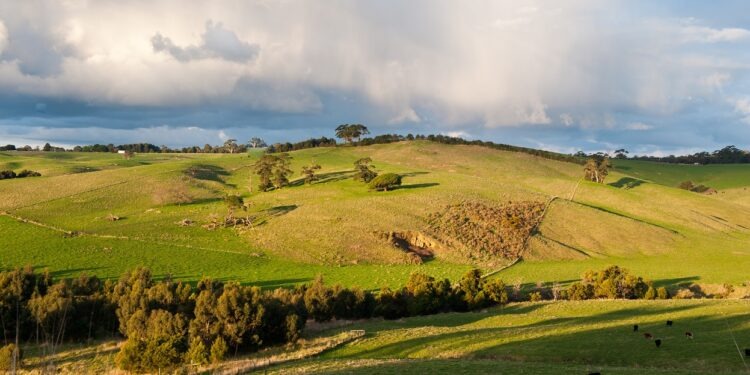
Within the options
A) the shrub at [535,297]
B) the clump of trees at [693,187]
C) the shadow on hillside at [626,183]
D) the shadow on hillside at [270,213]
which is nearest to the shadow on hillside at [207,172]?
the shadow on hillside at [270,213]

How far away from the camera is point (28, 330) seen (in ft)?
147

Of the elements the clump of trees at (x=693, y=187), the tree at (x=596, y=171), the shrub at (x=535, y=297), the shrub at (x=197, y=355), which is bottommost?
the shrub at (x=535, y=297)

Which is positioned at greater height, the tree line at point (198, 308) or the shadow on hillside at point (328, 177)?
the shadow on hillside at point (328, 177)

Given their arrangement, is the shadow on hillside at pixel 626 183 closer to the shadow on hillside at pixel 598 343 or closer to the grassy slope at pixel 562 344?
the grassy slope at pixel 562 344

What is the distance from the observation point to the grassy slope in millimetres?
26391

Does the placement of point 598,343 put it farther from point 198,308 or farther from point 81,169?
point 81,169

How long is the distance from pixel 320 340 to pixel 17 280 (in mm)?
29778

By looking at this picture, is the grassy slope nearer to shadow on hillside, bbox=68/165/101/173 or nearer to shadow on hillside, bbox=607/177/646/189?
shadow on hillside, bbox=607/177/646/189

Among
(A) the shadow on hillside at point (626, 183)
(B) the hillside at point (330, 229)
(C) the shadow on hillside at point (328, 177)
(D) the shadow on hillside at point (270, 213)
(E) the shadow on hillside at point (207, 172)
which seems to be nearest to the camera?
(B) the hillside at point (330, 229)

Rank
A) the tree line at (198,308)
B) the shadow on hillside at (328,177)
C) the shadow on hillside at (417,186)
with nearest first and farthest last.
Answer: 1. the tree line at (198,308)
2. the shadow on hillside at (417,186)
3. the shadow on hillside at (328,177)

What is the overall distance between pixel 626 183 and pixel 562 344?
13871 cm

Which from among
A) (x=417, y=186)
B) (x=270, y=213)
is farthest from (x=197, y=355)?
(x=417, y=186)

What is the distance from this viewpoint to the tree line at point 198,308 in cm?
3634

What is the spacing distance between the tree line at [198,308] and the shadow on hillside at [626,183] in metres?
100
